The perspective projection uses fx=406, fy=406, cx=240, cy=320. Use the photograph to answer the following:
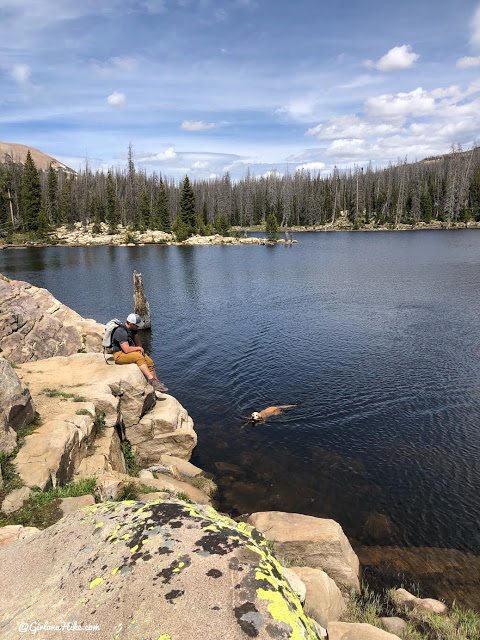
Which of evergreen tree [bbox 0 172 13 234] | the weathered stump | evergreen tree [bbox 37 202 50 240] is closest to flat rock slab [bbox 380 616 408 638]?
the weathered stump

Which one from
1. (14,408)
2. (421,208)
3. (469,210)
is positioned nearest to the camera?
(14,408)

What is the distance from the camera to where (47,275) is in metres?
58.1

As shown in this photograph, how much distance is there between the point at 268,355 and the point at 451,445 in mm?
12290

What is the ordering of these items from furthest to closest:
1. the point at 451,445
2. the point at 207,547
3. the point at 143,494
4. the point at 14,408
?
1. the point at 451,445
2. the point at 14,408
3. the point at 143,494
4. the point at 207,547

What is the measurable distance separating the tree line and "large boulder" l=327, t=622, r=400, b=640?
351 ft

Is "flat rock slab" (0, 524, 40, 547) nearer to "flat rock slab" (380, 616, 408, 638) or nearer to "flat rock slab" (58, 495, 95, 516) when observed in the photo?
"flat rock slab" (58, 495, 95, 516)

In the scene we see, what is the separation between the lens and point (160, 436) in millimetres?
14922

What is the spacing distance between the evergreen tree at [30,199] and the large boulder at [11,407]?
107 metres

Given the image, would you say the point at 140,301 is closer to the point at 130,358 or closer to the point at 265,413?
the point at 265,413

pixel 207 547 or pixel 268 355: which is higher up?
pixel 207 547

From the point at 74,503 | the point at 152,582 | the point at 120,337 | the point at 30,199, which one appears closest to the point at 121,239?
the point at 30,199

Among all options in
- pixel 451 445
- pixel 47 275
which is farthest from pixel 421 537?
pixel 47 275

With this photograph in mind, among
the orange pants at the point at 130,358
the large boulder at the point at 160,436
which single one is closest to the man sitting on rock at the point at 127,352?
the orange pants at the point at 130,358

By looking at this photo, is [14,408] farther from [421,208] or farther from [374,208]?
[374,208]
